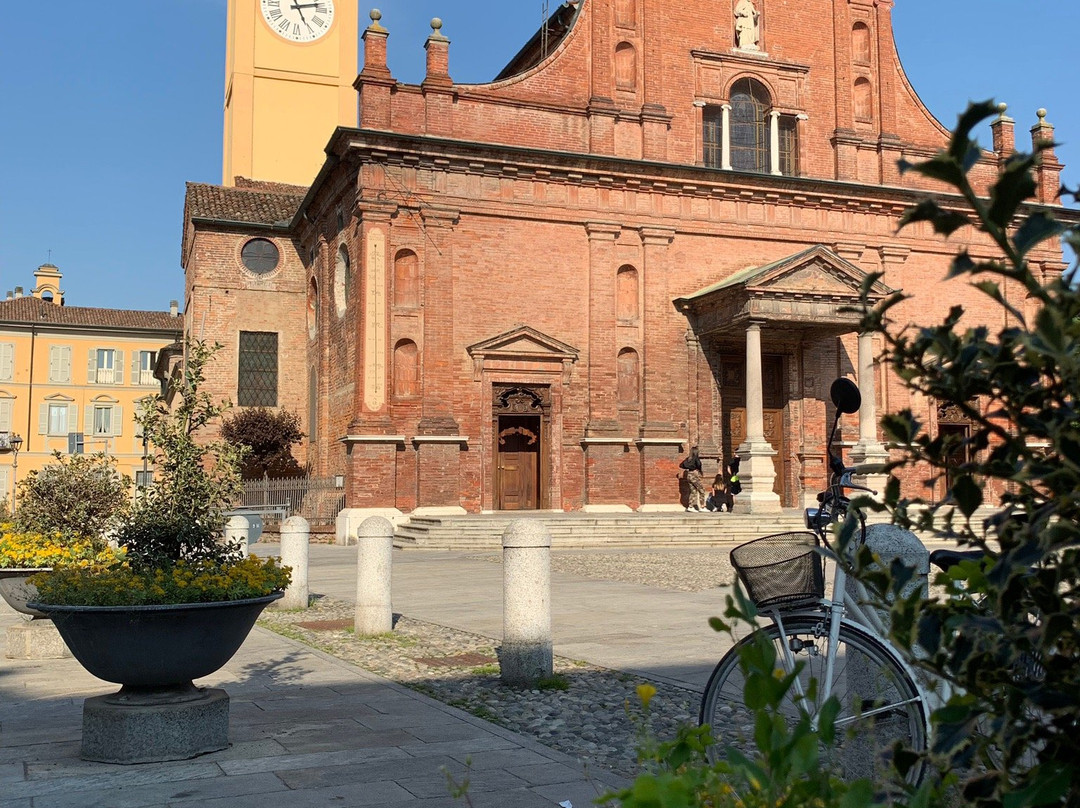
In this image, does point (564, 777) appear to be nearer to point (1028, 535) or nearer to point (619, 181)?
point (1028, 535)

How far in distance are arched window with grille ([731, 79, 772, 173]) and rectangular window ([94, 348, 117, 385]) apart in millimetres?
45899

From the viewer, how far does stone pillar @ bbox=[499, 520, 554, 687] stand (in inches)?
277

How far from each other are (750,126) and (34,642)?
24200 mm

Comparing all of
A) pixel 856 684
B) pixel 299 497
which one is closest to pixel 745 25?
pixel 299 497

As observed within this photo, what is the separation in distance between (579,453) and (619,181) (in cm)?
695

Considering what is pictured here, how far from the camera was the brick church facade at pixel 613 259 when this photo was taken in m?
24.1

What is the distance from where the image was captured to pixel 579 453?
25.2 metres

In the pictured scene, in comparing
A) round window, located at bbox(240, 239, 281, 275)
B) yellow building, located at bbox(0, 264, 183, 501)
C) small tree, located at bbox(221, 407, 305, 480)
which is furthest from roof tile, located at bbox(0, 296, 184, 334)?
small tree, located at bbox(221, 407, 305, 480)

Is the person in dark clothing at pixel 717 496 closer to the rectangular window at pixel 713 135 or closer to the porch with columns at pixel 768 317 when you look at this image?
the porch with columns at pixel 768 317

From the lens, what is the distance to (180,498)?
228 inches

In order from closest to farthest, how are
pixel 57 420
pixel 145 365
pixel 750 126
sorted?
pixel 750 126 → pixel 57 420 → pixel 145 365

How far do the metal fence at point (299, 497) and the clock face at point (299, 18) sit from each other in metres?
20.9

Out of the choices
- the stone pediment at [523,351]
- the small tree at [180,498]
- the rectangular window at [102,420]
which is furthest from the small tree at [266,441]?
the rectangular window at [102,420]

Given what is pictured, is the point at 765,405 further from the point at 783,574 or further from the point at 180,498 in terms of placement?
the point at 783,574
